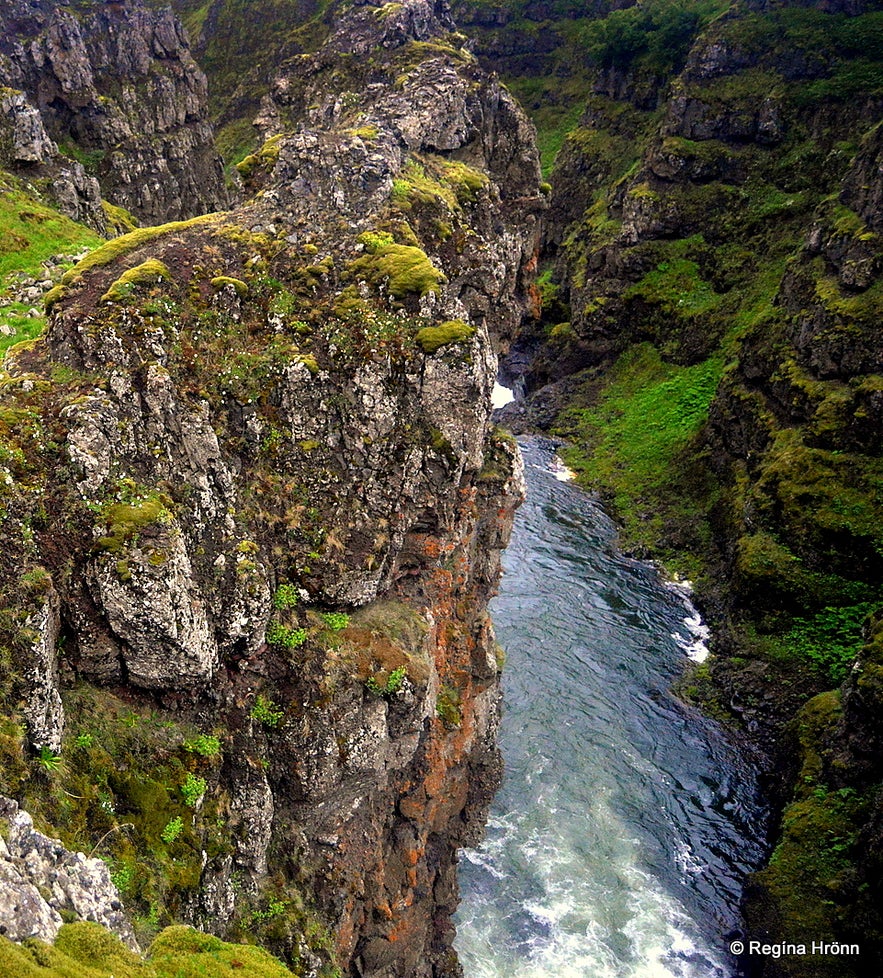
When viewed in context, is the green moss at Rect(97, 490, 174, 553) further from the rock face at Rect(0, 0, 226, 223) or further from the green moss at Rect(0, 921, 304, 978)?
the rock face at Rect(0, 0, 226, 223)

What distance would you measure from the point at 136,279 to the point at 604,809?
2937 centimetres

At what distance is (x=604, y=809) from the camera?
34469mm

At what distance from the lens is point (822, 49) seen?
7688 cm

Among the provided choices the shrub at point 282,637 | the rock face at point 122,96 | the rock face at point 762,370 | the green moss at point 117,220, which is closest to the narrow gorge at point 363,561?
the shrub at point 282,637

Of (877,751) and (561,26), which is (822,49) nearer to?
(561,26)

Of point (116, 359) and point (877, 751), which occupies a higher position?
point (116, 359)

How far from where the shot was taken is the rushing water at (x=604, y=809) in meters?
28.8

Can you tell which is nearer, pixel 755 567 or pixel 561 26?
pixel 755 567

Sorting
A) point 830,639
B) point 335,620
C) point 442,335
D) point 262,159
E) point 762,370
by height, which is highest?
point 262,159

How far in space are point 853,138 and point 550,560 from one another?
52385 mm

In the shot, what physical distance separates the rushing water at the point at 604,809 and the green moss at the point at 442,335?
2167cm

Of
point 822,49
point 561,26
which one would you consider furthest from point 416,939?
point 561,26

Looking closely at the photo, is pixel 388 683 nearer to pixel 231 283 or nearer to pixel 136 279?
pixel 231 283

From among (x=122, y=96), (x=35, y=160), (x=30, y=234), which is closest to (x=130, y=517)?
(x=30, y=234)
